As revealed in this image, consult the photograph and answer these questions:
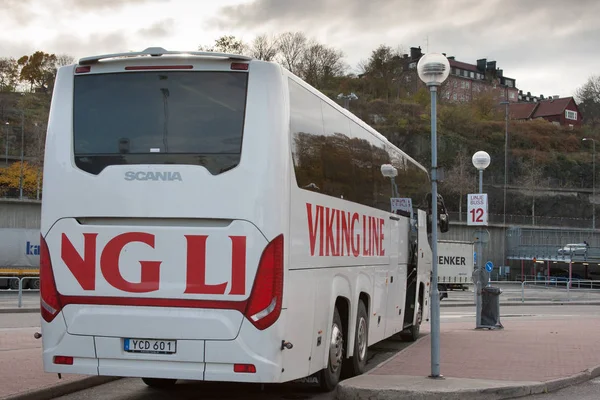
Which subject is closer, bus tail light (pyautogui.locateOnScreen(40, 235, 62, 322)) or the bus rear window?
the bus rear window

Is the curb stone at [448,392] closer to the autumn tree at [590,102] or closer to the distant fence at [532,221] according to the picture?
the distant fence at [532,221]

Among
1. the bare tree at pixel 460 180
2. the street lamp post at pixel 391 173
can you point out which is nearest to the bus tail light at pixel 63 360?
the street lamp post at pixel 391 173

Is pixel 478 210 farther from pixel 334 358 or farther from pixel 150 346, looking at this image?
pixel 150 346

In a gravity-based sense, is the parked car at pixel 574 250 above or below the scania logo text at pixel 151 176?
below

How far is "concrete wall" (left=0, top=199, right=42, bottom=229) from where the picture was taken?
59.2 metres

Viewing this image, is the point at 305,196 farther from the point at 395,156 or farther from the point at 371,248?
the point at 395,156

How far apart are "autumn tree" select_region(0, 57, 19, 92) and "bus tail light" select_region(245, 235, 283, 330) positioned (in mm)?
141930

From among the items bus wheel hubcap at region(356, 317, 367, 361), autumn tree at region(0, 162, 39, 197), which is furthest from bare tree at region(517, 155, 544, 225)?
bus wheel hubcap at region(356, 317, 367, 361)

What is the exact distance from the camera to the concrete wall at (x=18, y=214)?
194 ft

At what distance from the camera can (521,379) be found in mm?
10641

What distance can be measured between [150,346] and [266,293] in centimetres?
124

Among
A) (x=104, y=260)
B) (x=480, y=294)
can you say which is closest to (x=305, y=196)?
(x=104, y=260)

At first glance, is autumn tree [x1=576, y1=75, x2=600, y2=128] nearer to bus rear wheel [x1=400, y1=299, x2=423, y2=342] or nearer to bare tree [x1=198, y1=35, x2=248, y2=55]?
bare tree [x1=198, y1=35, x2=248, y2=55]

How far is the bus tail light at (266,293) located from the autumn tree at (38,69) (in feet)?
447
